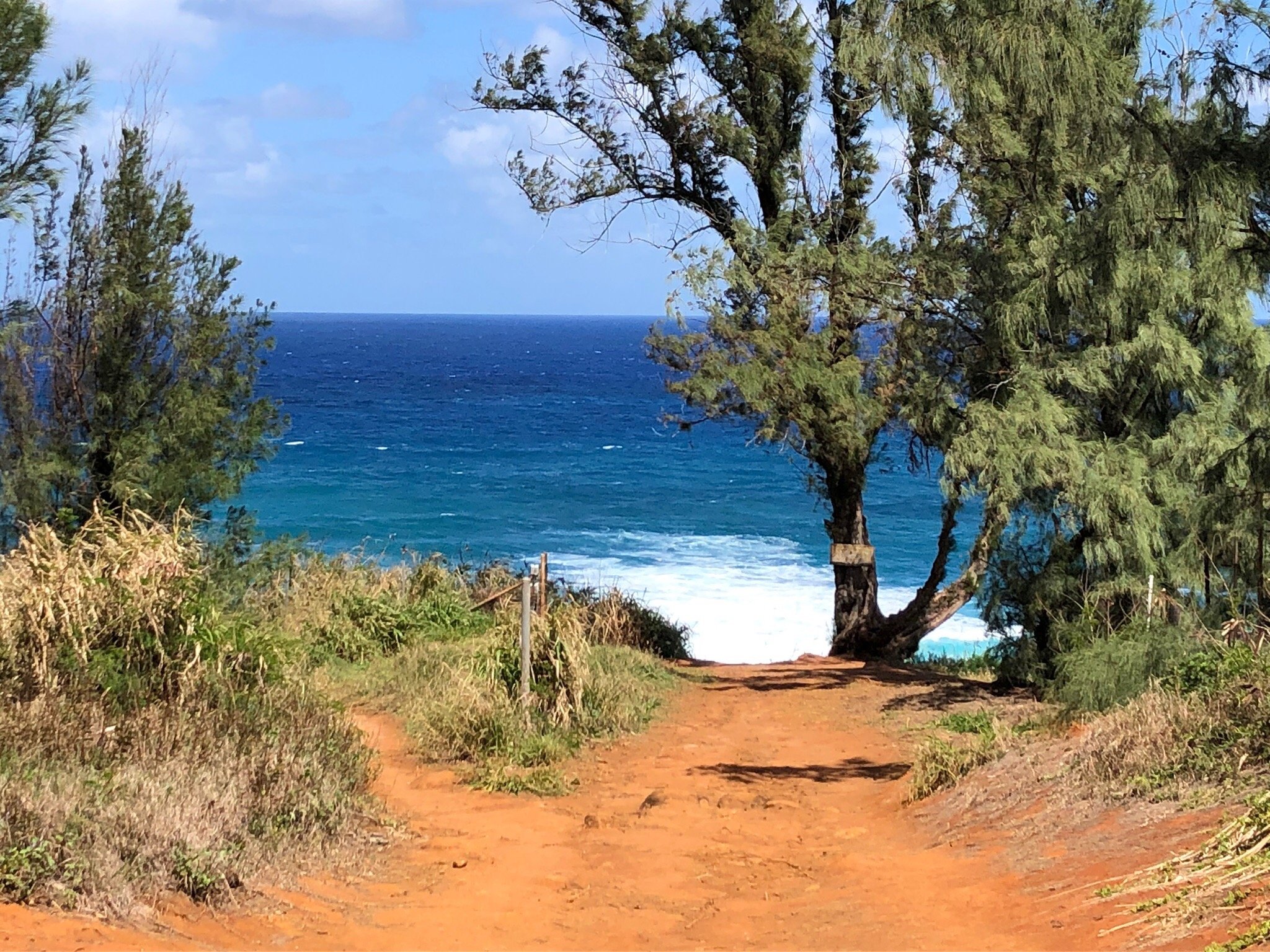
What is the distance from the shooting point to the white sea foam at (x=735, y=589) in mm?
23797

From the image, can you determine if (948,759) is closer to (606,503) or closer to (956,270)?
(956,270)

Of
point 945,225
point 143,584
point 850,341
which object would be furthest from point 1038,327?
point 143,584

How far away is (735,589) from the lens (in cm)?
2825

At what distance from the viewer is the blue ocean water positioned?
26.8m

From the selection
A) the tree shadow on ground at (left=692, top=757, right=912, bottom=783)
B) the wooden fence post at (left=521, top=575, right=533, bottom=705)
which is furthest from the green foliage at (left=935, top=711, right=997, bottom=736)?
the wooden fence post at (left=521, top=575, right=533, bottom=705)

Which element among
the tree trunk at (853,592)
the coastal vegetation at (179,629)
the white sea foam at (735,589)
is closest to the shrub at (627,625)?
the coastal vegetation at (179,629)

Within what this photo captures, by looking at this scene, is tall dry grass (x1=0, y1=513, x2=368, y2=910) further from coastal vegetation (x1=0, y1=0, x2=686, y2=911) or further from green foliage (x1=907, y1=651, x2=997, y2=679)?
green foliage (x1=907, y1=651, x2=997, y2=679)

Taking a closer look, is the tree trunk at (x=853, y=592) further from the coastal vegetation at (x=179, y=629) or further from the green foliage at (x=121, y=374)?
the green foliage at (x=121, y=374)

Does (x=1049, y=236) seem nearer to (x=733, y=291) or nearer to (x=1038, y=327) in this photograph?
(x=1038, y=327)

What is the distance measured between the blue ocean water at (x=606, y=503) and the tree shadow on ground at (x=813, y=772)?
5.43 meters

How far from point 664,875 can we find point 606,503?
1317 inches

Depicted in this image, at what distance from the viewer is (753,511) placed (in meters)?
39.5

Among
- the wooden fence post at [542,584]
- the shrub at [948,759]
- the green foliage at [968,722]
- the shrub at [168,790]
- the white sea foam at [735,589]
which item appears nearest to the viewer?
the shrub at [168,790]

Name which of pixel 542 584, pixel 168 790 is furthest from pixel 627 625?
pixel 168 790
